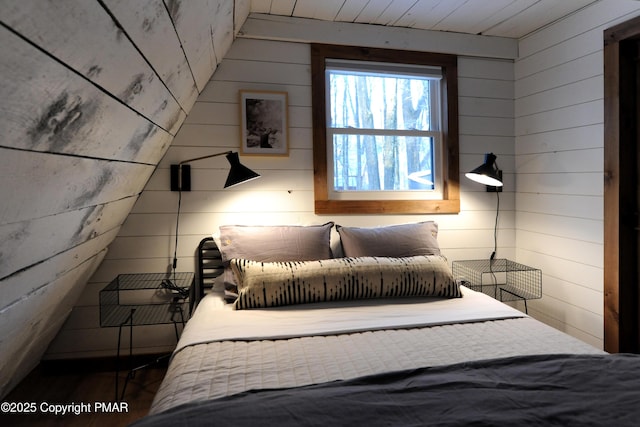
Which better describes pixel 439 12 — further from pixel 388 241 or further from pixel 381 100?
pixel 388 241

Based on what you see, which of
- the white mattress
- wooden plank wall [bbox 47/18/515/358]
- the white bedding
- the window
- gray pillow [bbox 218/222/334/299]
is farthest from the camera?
the window

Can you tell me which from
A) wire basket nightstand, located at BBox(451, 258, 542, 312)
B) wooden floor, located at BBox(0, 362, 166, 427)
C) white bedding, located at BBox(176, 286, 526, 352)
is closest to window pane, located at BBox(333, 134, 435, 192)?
wire basket nightstand, located at BBox(451, 258, 542, 312)

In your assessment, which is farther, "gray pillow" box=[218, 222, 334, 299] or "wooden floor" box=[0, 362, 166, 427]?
"gray pillow" box=[218, 222, 334, 299]

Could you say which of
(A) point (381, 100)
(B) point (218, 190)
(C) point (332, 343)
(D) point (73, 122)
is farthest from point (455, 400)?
(A) point (381, 100)

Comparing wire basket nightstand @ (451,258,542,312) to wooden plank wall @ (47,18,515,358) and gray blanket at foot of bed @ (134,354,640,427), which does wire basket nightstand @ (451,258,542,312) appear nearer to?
wooden plank wall @ (47,18,515,358)

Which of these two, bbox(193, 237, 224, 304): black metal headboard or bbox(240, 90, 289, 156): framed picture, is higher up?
bbox(240, 90, 289, 156): framed picture

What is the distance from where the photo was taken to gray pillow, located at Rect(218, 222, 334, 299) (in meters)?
2.18

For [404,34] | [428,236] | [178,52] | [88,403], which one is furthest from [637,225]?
[88,403]

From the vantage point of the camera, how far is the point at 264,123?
2547 millimetres

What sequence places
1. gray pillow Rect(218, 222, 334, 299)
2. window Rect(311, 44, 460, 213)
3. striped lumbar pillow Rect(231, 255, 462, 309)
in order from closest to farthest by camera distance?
striped lumbar pillow Rect(231, 255, 462, 309) < gray pillow Rect(218, 222, 334, 299) < window Rect(311, 44, 460, 213)

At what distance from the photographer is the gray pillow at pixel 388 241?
7.57 ft

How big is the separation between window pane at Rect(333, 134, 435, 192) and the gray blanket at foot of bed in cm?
168

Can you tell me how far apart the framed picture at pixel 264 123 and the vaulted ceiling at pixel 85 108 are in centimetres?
30

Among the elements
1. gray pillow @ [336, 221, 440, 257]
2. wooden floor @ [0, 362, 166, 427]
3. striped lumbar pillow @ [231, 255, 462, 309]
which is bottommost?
wooden floor @ [0, 362, 166, 427]
